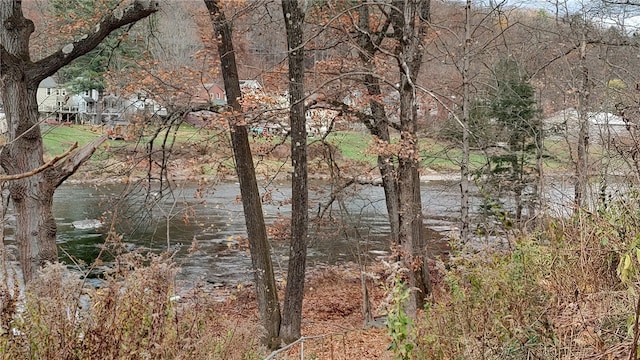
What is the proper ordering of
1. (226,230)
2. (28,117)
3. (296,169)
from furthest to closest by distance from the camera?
(226,230) → (296,169) → (28,117)

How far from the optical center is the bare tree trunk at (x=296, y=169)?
884 cm

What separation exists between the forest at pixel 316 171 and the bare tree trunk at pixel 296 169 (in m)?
0.03

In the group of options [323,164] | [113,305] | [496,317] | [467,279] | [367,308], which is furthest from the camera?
[323,164]

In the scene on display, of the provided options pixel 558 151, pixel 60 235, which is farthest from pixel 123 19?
pixel 558 151

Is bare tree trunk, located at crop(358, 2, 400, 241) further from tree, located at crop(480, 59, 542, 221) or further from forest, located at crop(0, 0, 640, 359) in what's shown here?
tree, located at crop(480, 59, 542, 221)

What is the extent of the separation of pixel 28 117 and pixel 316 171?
21.9 ft

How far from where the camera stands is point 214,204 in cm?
2234

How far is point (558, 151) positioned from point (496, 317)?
15.6 metres

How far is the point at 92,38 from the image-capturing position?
264 inches

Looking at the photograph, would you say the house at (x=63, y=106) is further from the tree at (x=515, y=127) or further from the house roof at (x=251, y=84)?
the tree at (x=515, y=127)

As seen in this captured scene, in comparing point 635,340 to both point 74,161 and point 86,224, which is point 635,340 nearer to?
point 74,161

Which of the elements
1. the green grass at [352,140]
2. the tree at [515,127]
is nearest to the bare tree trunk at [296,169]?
the green grass at [352,140]

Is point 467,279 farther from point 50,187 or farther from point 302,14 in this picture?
point 302,14

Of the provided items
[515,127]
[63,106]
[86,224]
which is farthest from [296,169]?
[86,224]
